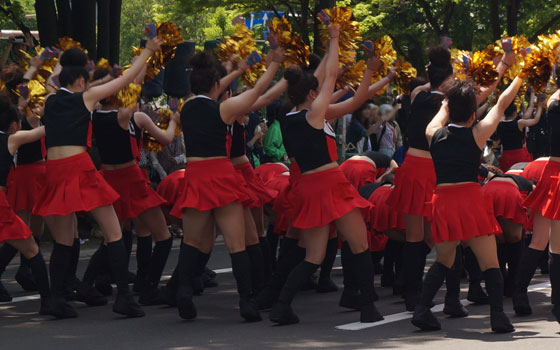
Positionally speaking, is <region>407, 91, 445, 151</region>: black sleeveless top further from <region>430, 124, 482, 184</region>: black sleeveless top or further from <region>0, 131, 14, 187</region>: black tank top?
<region>0, 131, 14, 187</region>: black tank top

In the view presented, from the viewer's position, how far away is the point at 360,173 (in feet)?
32.6

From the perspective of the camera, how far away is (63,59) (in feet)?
27.1

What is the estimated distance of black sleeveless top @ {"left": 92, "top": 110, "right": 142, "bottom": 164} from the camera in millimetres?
8906

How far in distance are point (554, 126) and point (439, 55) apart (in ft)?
3.63

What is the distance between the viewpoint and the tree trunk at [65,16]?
56.7 feet

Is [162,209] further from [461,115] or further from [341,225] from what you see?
[461,115]

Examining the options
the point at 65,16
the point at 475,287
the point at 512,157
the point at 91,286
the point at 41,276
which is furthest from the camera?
the point at 65,16

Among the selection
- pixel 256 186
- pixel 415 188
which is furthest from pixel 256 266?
pixel 415 188

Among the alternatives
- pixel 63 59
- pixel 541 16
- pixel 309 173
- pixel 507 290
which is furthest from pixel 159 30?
pixel 541 16

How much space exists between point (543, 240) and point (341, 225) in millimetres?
1632

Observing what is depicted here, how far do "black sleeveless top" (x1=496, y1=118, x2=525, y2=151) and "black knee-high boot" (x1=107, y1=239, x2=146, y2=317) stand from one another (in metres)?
6.10

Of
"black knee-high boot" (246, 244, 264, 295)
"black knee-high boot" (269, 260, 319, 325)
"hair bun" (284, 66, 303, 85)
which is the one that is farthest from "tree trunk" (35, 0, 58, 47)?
"black knee-high boot" (269, 260, 319, 325)

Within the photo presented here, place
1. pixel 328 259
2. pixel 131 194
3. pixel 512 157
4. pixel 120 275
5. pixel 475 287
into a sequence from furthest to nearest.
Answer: pixel 512 157
pixel 328 259
pixel 131 194
pixel 475 287
pixel 120 275

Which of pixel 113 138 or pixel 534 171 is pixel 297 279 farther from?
pixel 534 171
